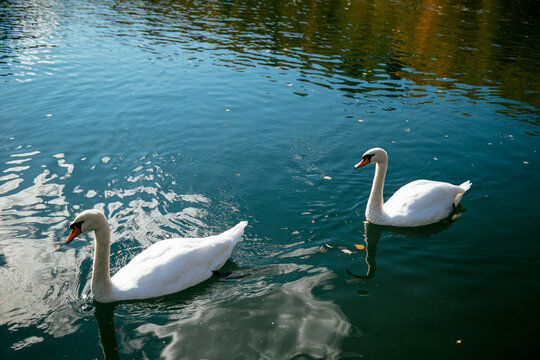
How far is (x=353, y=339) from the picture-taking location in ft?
17.3

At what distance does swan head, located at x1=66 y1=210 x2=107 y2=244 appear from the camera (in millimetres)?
5297

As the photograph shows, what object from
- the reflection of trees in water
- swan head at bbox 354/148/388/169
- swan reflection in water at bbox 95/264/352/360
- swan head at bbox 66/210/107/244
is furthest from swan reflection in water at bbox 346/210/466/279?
the reflection of trees in water

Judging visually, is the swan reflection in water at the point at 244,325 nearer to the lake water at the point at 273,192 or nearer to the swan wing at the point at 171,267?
the lake water at the point at 273,192

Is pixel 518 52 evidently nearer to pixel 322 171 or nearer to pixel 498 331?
pixel 322 171

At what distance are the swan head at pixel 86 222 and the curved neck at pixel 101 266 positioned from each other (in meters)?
0.08

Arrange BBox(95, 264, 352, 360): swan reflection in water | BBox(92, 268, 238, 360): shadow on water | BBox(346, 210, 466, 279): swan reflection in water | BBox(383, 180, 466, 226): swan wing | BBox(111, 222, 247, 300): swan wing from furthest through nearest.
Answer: BBox(383, 180, 466, 226): swan wing < BBox(346, 210, 466, 279): swan reflection in water < BBox(111, 222, 247, 300): swan wing < BBox(92, 268, 238, 360): shadow on water < BBox(95, 264, 352, 360): swan reflection in water

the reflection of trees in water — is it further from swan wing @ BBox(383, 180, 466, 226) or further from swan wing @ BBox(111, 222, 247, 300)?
swan wing @ BBox(111, 222, 247, 300)

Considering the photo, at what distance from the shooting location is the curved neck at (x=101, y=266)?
5.44m

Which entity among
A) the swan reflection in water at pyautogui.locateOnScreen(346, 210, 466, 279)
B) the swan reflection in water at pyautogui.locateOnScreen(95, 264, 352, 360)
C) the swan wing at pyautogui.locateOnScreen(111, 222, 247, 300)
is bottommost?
the swan reflection in water at pyautogui.locateOnScreen(95, 264, 352, 360)

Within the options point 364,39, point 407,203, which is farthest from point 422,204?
point 364,39

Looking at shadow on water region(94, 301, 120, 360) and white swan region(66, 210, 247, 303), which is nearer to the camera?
shadow on water region(94, 301, 120, 360)

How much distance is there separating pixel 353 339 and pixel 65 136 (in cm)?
891

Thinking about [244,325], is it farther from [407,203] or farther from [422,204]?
[422,204]

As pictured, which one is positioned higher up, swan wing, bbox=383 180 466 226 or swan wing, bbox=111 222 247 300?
swan wing, bbox=383 180 466 226
